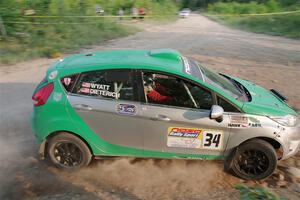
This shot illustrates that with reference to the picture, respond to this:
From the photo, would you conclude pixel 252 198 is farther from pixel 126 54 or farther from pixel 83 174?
pixel 126 54

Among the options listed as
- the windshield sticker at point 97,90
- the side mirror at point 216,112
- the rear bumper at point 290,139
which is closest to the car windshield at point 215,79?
the side mirror at point 216,112

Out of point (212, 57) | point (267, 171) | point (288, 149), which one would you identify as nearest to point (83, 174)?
point (267, 171)

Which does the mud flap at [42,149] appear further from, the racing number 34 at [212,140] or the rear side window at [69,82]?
the racing number 34 at [212,140]

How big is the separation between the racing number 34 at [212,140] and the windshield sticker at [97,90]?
140 cm

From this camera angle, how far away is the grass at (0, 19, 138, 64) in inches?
514

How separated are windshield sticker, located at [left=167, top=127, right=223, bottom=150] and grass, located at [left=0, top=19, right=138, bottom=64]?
357 inches

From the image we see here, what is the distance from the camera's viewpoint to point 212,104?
→ 4.76 meters

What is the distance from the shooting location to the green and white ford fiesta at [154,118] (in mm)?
4746

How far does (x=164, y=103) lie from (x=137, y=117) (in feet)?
1.43

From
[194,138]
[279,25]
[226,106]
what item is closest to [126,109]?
[194,138]

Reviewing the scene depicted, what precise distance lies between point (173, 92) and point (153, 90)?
11.5 inches

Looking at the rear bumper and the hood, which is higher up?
the hood

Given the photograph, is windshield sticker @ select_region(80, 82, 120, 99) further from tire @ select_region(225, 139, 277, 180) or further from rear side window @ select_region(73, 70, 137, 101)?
tire @ select_region(225, 139, 277, 180)

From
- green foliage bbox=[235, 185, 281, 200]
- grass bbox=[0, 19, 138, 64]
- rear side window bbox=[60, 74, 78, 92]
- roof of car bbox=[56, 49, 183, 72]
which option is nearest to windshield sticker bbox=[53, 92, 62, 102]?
rear side window bbox=[60, 74, 78, 92]
